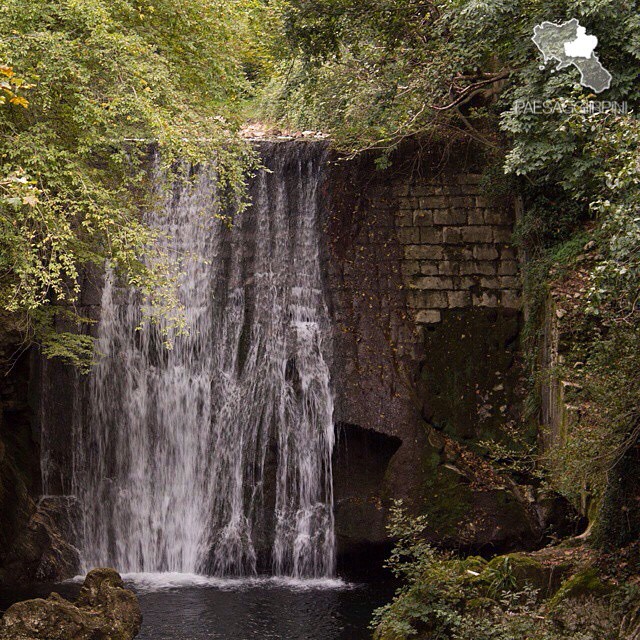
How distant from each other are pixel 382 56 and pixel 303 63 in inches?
40.7

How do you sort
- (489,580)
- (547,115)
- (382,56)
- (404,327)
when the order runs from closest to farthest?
(489,580) → (547,115) → (382,56) → (404,327)

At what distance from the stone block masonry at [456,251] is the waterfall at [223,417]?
50.6 inches

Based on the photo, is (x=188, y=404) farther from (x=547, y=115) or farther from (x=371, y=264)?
(x=547, y=115)

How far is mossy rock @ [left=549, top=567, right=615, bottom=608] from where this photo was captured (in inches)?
284

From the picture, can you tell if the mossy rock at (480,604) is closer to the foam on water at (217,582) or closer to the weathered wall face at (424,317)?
the foam on water at (217,582)

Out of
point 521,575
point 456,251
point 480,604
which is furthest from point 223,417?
point 480,604

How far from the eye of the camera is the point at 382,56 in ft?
38.7

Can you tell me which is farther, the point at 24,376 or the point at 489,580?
the point at 24,376

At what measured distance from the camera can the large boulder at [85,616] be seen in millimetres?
7773

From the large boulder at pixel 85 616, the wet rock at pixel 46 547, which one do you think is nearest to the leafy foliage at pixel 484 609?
the large boulder at pixel 85 616

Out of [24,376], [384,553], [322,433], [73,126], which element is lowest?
[384,553]

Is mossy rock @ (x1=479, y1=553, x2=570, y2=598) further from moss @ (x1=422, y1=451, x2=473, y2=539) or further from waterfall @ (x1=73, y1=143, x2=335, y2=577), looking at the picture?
waterfall @ (x1=73, y1=143, x2=335, y2=577)

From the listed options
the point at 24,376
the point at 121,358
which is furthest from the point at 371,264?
the point at 24,376

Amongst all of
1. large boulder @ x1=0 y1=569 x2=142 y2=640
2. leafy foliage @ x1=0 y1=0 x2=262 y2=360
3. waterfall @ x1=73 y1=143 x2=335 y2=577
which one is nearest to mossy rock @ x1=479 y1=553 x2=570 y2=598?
large boulder @ x1=0 y1=569 x2=142 y2=640
